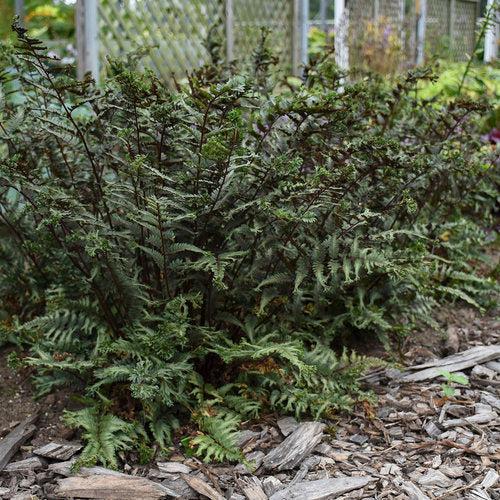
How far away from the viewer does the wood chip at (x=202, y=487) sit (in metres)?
2.27

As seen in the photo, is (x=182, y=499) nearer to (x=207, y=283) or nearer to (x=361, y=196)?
(x=207, y=283)

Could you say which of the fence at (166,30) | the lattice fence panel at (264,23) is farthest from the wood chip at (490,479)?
the lattice fence panel at (264,23)

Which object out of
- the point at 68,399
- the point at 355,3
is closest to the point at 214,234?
the point at 68,399

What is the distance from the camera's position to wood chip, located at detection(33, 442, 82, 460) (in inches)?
97.6

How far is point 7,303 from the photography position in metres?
3.37

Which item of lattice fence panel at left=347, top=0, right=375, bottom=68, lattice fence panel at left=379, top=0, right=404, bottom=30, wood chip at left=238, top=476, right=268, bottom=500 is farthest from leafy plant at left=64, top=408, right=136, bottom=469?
lattice fence panel at left=379, top=0, right=404, bottom=30

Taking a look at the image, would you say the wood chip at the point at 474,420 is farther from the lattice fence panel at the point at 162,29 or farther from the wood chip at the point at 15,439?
the lattice fence panel at the point at 162,29

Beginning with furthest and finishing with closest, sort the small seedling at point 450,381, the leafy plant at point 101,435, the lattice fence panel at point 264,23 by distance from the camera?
1. the lattice fence panel at point 264,23
2. the small seedling at point 450,381
3. the leafy plant at point 101,435

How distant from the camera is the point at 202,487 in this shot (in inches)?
90.6

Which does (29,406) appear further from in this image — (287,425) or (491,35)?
(491,35)

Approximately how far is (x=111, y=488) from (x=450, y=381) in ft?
4.76

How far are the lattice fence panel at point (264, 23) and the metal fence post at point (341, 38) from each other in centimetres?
58

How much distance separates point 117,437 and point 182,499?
0.34 m

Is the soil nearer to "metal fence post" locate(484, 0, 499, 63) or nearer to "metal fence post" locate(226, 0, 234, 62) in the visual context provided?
"metal fence post" locate(484, 0, 499, 63)
